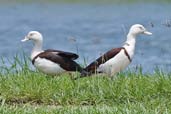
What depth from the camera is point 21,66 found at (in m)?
8.16

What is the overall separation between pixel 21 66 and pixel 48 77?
647 millimetres

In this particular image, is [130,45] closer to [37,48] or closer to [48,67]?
[48,67]

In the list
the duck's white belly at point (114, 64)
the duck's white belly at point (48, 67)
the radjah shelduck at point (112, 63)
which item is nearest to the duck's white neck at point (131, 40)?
the radjah shelduck at point (112, 63)

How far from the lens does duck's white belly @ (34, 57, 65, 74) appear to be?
766 centimetres

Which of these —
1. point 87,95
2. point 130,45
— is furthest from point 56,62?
point 87,95

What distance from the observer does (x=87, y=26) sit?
827 inches

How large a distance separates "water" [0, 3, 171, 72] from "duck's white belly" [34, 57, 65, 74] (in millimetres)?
4145

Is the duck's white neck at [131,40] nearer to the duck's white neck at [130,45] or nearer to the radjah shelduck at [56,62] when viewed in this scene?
the duck's white neck at [130,45]

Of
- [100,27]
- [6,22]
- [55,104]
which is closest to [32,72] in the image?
[55,104]

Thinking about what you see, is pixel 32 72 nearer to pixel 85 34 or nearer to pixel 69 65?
pixel 69 65

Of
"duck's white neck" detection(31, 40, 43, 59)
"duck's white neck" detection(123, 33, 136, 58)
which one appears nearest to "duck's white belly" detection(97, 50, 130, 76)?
"duck's white neck" detection(123, 33, 136, 58)

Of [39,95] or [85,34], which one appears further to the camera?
[85,34]

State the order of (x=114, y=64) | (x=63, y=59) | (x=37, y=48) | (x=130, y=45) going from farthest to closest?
1. (x=37, y=48)
2. (x=130, y=45)
3. (x=63, y=59)
4. (x=114, y=64)

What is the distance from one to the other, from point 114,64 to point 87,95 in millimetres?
1038
